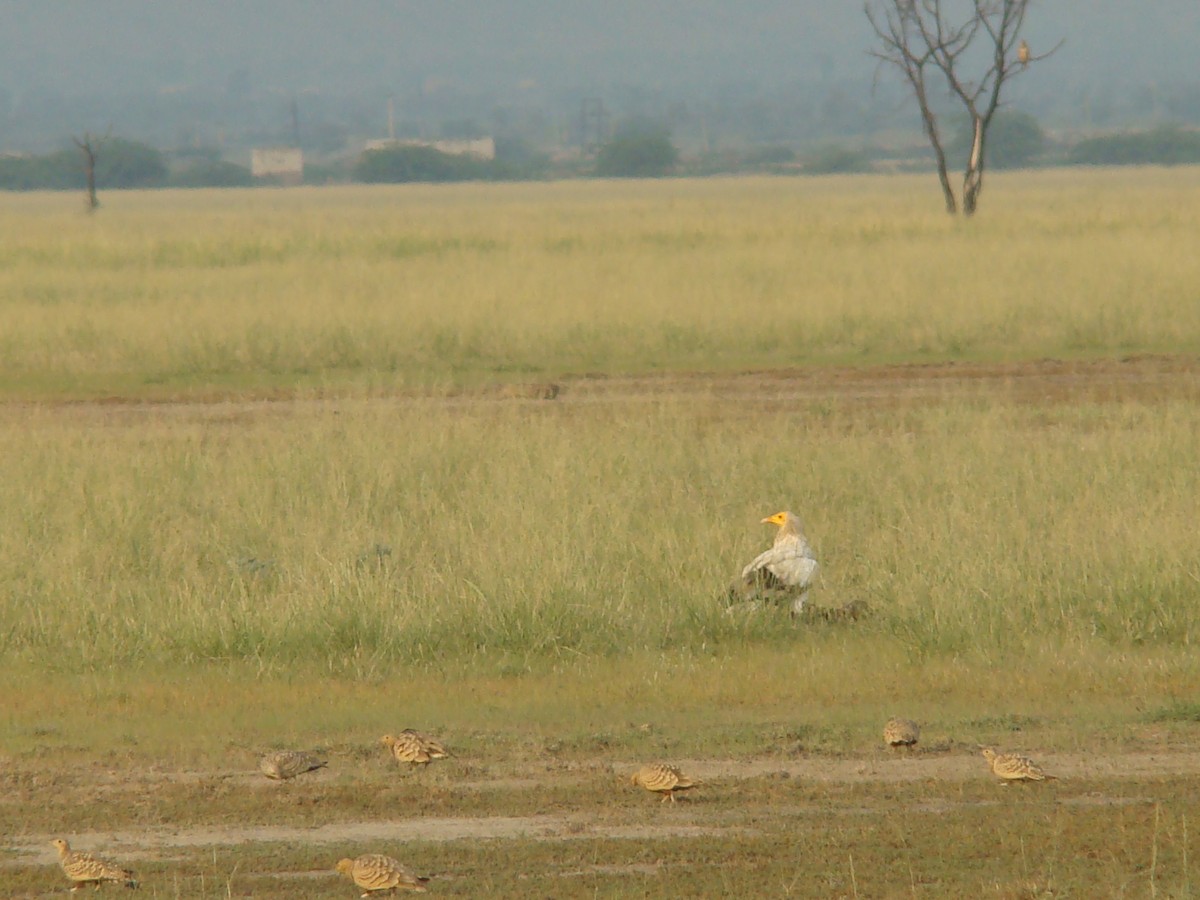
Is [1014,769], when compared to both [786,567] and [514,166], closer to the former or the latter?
[786,567]

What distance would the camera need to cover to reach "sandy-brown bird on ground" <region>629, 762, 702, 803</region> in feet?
18.4

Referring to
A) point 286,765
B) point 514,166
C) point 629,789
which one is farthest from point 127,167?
point 629,789

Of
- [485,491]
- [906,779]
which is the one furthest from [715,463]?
[906,779]

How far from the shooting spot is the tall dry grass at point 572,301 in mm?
18062

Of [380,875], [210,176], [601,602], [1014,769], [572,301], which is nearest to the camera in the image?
[380,875]

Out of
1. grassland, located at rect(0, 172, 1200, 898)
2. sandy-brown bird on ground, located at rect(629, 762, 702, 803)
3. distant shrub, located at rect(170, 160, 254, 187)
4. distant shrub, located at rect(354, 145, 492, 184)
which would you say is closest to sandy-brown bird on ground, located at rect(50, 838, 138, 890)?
grassland, located at rect(0, 172, 1200, 898)

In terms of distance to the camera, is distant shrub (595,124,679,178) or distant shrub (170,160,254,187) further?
distant shrub (170,160,254,187)

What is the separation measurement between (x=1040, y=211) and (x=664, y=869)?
33440 millimetres

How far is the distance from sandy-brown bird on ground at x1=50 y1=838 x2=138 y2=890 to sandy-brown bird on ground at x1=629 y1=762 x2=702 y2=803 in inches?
62.7

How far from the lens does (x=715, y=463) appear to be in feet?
38.1

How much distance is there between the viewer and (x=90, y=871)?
194 inches

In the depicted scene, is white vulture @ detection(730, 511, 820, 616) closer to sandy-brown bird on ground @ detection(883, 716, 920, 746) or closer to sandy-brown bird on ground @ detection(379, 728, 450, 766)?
sandy-brown bird on ground @ detection(883, 716, 920, 746)

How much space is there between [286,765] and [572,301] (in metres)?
15.1

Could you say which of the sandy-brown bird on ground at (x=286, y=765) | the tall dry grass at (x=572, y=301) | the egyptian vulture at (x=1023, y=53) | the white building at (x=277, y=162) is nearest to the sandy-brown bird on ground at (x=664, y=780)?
the sandy-brown bird on ground at (x=286, y=765)
